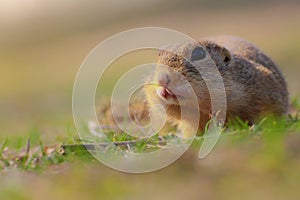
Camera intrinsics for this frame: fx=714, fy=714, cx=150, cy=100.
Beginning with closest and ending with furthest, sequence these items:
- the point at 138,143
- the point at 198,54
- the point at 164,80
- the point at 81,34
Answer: the point at 138,143
the point at 164,80
the point at 198,54
the point at 81,34

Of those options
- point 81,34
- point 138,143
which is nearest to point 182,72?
point 138,143

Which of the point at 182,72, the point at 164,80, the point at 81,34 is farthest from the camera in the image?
the point at 81,34

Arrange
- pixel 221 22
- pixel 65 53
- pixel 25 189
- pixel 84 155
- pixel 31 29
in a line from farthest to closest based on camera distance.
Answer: pixel 31 29
pixel 65 53
pixel 221 22
pixel 84 155
pixel 25 189

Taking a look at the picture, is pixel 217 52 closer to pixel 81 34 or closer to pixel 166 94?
pixel 166 94

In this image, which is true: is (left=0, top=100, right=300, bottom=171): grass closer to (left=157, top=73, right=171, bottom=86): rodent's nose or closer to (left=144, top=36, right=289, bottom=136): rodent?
(left=144, top=36, right=289, bottom=136): rodent

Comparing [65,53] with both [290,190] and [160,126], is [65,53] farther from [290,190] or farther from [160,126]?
[290,190]

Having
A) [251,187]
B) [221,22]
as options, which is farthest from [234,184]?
[221,22]

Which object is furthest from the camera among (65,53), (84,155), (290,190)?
(65,53)

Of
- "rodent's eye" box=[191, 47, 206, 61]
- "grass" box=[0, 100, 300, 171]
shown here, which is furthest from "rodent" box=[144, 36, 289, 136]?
"grass" box=[0, 100, 300, 171]
